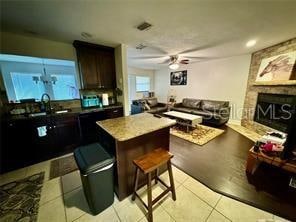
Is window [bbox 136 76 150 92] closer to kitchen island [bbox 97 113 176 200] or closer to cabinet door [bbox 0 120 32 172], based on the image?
cabinet door [bbox 0 120 32 172]

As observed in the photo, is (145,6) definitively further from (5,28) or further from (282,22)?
(5,28)

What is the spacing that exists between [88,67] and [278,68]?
485cm

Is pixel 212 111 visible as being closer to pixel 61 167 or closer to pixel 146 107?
pixel 146 107

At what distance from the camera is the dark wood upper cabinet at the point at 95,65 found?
3.03m

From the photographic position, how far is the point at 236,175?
2.06 metres

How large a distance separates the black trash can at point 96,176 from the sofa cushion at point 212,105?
4622 millimetres

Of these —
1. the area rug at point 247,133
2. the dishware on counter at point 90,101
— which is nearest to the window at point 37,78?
the dishware on counter at point 90,101

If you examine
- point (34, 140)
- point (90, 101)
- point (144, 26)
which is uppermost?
point (144, 26)

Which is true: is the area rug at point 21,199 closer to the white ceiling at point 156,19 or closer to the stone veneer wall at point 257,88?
the white ceiling at point 156,19

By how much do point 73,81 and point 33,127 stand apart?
154 centimetres

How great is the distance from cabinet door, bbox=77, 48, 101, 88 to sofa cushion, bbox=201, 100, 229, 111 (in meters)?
4.20

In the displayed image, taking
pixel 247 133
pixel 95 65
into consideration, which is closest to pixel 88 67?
pixel 95 65

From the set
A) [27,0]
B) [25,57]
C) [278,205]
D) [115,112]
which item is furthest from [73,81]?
[278,205]

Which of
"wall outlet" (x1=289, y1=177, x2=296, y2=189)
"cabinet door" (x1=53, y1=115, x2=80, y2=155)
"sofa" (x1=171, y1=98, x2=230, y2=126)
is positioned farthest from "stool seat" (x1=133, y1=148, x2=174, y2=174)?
"sofa" (x1=171, y1=98, x2=230, y2=126)
